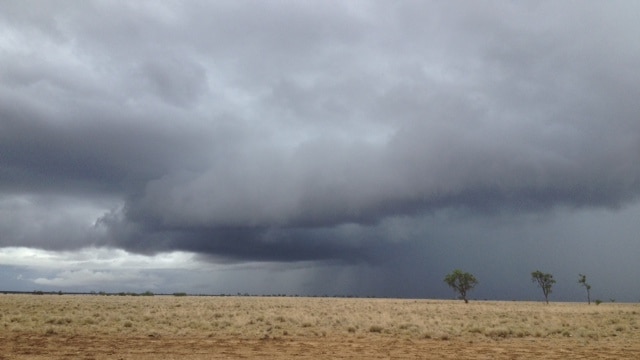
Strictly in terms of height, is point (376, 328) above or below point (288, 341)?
below

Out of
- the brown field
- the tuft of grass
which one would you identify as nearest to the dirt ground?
the brown field

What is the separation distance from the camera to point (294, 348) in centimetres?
2186

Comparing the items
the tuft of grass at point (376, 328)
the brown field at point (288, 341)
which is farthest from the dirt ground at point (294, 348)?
the tuft of grass at point (376, 328)

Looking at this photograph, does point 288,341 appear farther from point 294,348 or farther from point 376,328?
point 376,328

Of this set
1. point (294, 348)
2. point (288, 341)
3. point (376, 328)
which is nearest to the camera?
point (294, 348)

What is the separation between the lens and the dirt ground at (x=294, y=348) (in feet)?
63.9

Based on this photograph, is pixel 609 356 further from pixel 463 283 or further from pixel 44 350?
pixel 463 283

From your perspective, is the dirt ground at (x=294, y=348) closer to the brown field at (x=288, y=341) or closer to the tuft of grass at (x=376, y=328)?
the brown field at (x=288, y=341)

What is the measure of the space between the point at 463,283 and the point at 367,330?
86.6 metres

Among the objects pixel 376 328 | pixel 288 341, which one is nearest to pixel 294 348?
pixel 288 341

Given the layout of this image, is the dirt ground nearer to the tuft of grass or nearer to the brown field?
the brown field

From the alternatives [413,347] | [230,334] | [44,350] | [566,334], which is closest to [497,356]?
[413,347]

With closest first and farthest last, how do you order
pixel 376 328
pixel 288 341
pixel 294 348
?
pixel 294 348
pixel 288 341
pixel 376 328

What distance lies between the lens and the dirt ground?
63.9 ft
